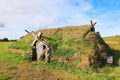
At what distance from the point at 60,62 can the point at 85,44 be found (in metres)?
3.11

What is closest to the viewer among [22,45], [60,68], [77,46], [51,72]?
[51,72]

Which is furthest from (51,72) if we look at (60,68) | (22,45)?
(22,45)

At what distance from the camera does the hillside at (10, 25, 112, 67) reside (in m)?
23.3

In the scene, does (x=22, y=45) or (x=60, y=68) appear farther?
(x=22, y=45)

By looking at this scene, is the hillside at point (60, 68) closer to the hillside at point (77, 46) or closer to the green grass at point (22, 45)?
the hillside at point (77, 46)

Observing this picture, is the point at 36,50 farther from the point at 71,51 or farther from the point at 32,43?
the point at 71,51

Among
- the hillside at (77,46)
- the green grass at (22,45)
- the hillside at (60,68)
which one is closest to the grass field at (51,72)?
the hillside at (60,68)

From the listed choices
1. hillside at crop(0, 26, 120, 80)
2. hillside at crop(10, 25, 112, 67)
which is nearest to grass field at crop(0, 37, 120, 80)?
hillside at crop(0, 26, 120, 80)

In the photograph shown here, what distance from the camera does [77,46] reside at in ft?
81.4

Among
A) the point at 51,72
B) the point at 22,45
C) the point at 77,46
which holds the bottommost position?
the point at 51,72

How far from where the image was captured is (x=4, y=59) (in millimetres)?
28922

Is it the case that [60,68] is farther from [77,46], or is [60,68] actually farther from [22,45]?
[22,45]

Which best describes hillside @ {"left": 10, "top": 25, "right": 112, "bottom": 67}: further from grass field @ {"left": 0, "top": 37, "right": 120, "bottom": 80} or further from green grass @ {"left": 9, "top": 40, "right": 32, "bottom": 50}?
grass field @ {"left": 0, "top": 37, "right": 120, "bottom": 80}

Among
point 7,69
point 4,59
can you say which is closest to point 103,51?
point 7,69
